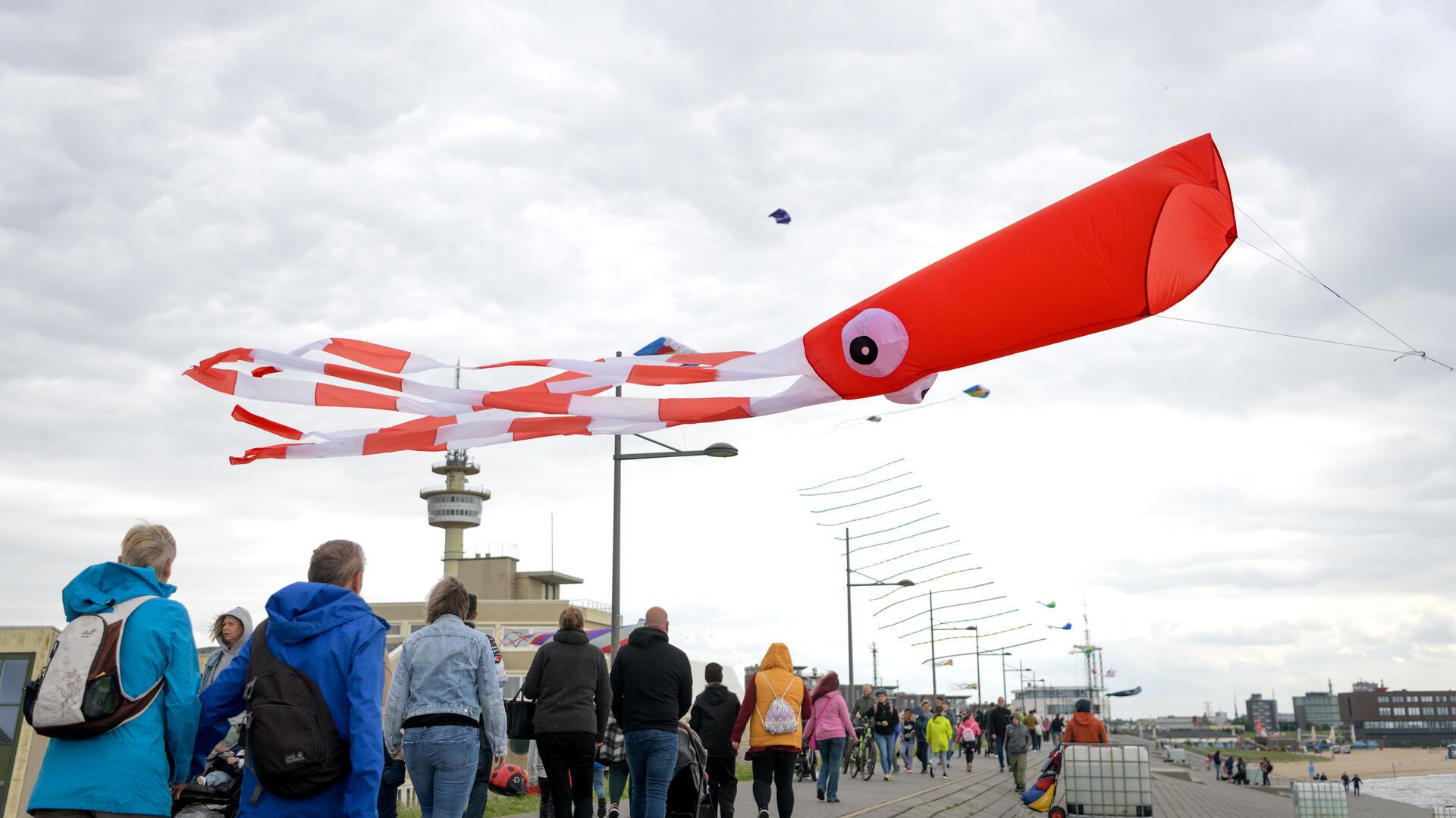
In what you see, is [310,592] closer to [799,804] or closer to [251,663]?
[251,663]

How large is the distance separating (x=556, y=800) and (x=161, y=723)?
14.1ft

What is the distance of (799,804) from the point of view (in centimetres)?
1529

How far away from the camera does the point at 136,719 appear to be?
452 centimetres

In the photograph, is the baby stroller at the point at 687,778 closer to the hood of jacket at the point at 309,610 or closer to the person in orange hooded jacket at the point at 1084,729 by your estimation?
the person in orange hooded jacket at the point at 1084,729

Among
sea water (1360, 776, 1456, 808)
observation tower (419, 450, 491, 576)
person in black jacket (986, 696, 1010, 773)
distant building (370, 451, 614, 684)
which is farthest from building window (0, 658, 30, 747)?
observation tower (419, 450, 491, 576)

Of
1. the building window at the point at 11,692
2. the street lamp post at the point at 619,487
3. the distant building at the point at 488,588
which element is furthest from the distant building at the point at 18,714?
the distant building at the point at 488,588

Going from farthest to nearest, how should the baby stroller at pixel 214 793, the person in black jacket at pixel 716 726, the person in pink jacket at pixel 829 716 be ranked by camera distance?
the person in pink jacket at pixel 829 716 → the person in black jacket at pixel 716 726 → the baby stroller at pixel 214 793

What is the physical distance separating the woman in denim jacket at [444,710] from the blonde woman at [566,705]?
159cm

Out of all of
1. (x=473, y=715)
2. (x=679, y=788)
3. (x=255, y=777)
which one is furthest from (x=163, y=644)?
(x=679, y=788)

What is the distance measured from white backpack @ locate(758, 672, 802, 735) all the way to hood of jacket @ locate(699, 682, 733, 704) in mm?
442

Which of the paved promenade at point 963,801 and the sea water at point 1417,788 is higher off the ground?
the paved promenade at point 963,801

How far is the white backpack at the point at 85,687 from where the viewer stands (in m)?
4.42

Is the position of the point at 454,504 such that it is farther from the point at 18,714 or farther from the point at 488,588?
the point at 18,714

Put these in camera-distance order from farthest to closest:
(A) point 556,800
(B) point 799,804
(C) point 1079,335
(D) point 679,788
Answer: (B) point 799,804 → (D) point 679,788 → (A) point 556,800 → (C) point 1079,335
